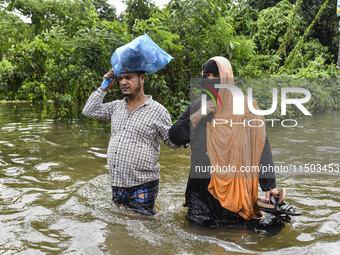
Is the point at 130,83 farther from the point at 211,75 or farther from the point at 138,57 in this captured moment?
the point at 211,75

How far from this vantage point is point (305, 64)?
16.7 metres

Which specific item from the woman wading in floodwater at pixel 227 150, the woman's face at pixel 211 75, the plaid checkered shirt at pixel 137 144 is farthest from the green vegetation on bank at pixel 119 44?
the woman wading in floodwater at pixel 227 150

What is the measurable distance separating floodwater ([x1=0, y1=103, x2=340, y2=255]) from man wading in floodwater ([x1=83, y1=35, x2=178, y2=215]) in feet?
0.91

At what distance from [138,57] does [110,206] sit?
58.6 inches

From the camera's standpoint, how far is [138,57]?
3.08 meters

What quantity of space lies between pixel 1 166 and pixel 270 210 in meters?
3.93

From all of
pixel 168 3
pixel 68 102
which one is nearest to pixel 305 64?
pixel 168 3

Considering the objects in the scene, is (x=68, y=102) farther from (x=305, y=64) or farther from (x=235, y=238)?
(x=305, y=64)

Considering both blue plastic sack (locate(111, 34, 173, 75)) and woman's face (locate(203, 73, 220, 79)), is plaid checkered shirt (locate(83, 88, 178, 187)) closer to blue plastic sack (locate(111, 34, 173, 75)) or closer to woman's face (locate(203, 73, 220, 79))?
blue plastic sack (locate(111, 34, 173, 75))

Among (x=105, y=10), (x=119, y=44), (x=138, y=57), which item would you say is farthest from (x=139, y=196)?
(x=105, y=10)

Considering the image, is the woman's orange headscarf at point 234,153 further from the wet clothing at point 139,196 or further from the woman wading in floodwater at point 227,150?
the wet clothing at point 139,196

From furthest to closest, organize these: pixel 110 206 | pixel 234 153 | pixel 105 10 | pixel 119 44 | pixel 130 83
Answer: pixel 105 10 < pixel 119 44 < pixel 110 206 < pixel 130 83 < pixel 234 153

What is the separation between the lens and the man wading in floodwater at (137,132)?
3105mm

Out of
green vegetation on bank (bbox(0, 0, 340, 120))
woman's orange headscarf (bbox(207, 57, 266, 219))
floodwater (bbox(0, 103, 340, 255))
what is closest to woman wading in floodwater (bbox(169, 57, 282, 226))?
woman's orange headscarf (bbox(207, 57, 266, 219))
